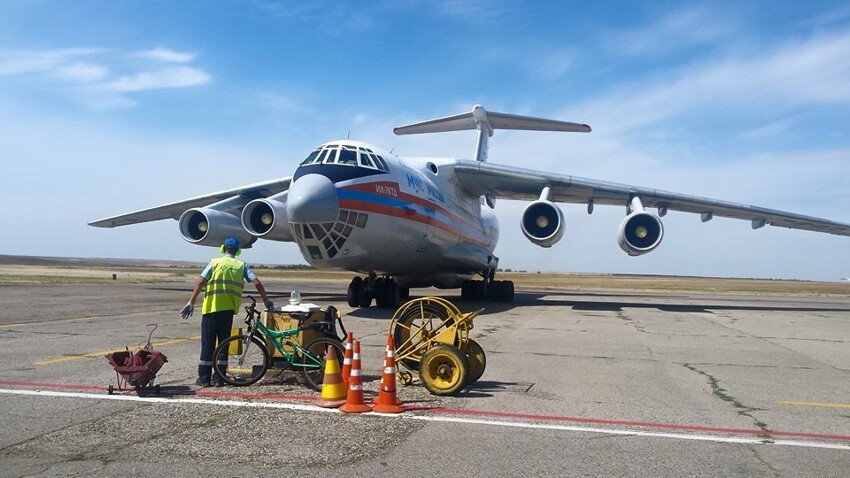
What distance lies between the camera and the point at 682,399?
6.30 meters

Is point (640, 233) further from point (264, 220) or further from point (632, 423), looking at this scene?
point (632, 423)

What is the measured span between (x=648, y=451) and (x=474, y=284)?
685 inches

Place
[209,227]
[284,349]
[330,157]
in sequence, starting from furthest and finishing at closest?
[209,227]
[330,157]
[284,349]

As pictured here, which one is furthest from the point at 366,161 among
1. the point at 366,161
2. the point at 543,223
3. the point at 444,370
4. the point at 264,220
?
the point at 444,370

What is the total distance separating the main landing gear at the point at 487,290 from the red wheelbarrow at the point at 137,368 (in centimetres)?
1621

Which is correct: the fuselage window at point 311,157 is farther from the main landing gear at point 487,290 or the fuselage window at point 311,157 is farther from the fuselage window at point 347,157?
the main landing gear at point 487,290

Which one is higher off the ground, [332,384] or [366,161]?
[366,161]

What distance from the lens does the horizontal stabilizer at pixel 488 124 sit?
2330 cm

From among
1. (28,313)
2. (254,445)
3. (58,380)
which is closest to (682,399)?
(254,445)

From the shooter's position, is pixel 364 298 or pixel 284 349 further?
pixel 364 298

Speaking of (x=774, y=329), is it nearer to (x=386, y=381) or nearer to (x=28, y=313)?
(x=386, y=381)

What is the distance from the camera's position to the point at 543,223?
18047 millimetres

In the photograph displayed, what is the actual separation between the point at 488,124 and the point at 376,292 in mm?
11164

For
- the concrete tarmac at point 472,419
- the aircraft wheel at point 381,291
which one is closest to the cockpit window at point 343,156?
the aircraft wheel at point 381,291
